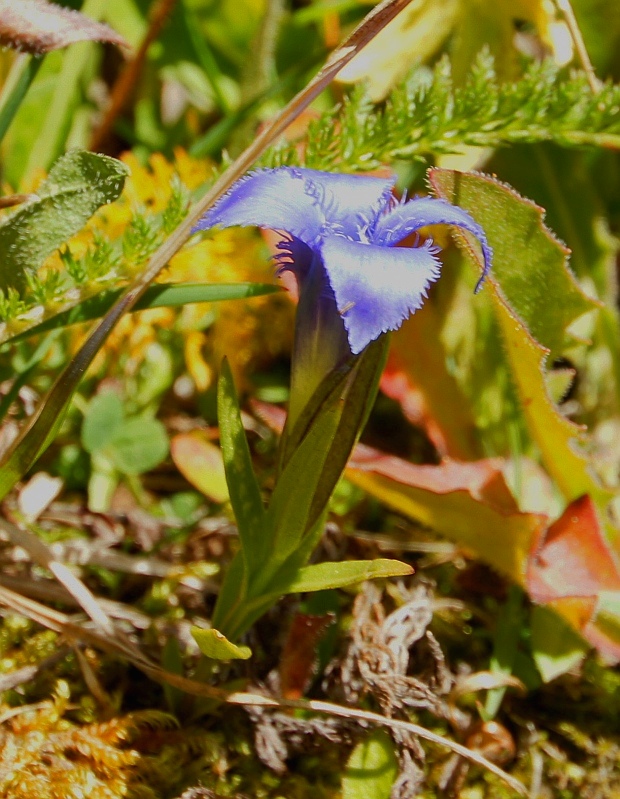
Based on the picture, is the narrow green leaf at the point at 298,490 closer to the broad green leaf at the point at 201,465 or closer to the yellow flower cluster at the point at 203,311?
the broad green leaf at the point at 201,465

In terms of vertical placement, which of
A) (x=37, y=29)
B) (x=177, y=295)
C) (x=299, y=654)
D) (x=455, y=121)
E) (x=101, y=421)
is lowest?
(x=299, y=654)

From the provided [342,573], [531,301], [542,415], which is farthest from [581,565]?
[342,573]

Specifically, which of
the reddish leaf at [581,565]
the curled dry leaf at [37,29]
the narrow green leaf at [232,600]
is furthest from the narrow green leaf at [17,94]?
the reddish leaf at [581,565]

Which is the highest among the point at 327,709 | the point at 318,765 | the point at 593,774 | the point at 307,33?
the point at 307,33

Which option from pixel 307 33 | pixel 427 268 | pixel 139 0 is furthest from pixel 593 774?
pixel 139 0

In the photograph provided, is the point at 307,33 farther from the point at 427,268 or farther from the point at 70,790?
the point at 70,790

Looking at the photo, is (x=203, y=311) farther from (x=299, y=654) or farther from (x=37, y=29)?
(x=299, y=654)
